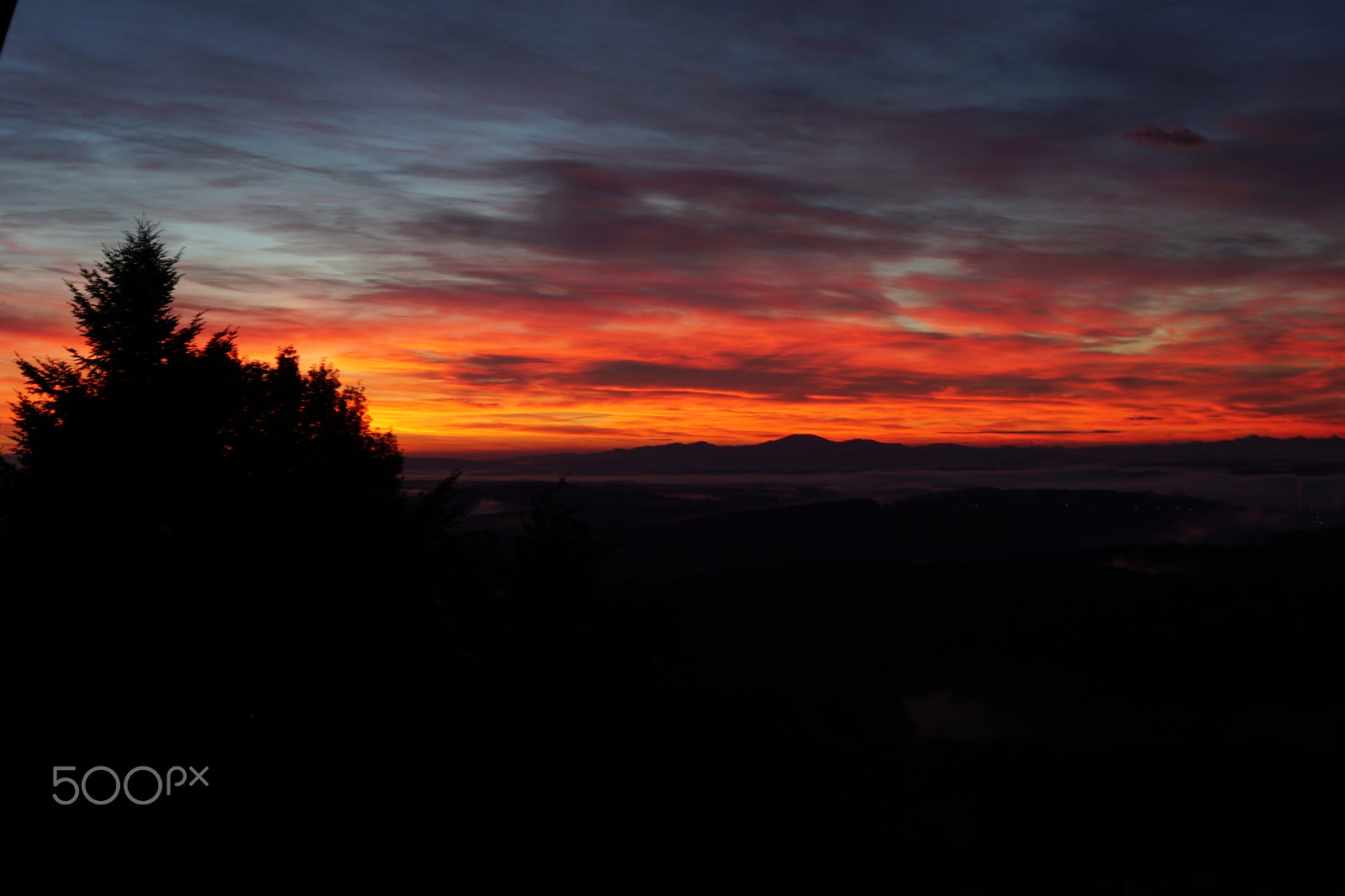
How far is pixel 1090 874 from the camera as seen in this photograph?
13562 centimetres

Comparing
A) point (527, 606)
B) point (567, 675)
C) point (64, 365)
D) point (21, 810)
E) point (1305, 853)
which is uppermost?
point (64, 365)

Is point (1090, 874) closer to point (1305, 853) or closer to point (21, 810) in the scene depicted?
point (1305, 853)

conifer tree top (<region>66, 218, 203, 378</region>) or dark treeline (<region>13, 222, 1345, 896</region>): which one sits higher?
conifer tree top (<region>66, 218, 203, 378</region>)

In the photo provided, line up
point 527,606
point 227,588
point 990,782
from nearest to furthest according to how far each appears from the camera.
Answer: point 227,588 → point 527,606 → point 990,782

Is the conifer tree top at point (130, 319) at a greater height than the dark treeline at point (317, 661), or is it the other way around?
the conifer tree top at point (130, 319)

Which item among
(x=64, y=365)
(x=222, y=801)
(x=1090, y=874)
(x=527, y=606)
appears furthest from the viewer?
(x=1090, y=874)

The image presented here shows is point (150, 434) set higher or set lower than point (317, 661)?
higher

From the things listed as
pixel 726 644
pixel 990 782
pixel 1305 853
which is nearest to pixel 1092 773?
pixel 990 782

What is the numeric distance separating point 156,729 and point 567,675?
24.2 ft

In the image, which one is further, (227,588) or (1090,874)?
(1090,874)

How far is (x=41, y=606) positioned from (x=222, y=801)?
5062 millimetres

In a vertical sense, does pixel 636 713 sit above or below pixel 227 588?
below

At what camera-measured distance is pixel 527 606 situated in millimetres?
19078

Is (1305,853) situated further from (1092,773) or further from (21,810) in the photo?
(21,810)
